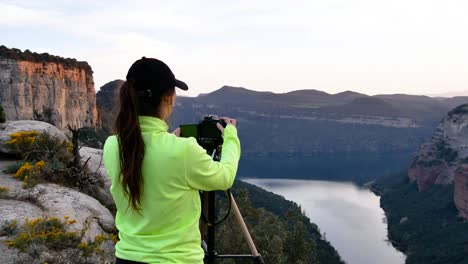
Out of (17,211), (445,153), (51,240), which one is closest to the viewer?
(51,240)

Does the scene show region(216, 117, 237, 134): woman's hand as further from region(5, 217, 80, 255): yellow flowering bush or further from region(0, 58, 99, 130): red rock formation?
region(0, 58, 99, 130): red rock formation

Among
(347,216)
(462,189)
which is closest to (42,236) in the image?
(462,189)

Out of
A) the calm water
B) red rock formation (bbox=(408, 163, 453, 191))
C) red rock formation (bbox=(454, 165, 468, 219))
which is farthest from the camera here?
red rock formation (bbox=(408, 163, 453, 191))

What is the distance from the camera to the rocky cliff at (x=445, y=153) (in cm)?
5919

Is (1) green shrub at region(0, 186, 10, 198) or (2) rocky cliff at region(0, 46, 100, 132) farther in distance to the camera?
(2) rocky cliff at region(0, 46, 100, 132)

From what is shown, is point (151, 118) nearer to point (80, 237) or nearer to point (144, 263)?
point (144, 263)

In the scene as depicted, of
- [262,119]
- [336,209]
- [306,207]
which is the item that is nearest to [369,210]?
[336,209]

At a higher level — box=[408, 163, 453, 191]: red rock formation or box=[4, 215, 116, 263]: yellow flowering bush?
box=[4, 215, 116, 263]: yellow flowering bush

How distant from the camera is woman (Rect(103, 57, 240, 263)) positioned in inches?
61.1

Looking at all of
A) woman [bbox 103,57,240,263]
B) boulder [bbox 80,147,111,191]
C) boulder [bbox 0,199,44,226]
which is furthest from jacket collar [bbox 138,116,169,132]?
boulder [bbox 80,147,111,191]

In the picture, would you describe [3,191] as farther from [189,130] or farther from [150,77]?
[150,77]

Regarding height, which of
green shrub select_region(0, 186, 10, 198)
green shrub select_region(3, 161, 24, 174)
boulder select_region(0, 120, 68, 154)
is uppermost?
boulder select_region(0, 120, 68, 154)

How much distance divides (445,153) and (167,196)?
217ft

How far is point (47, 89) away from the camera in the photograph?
3078 cm
